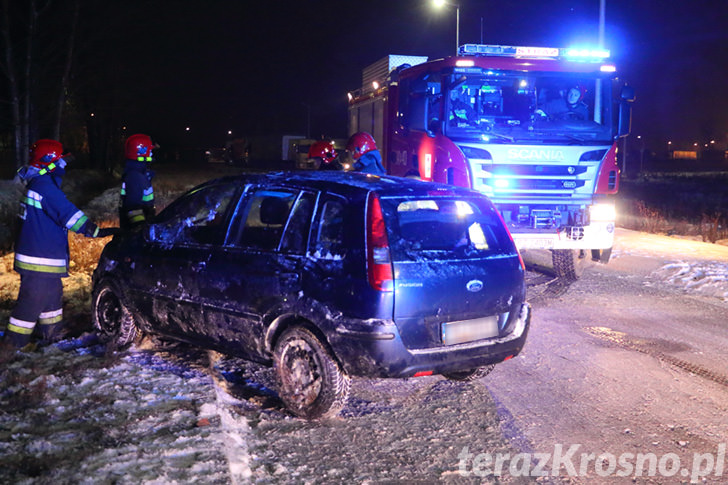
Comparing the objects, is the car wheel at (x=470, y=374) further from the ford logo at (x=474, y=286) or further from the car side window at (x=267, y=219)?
the car side window at (x=267, y=219)

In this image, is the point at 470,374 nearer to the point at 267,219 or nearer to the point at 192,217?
the point at 267,219

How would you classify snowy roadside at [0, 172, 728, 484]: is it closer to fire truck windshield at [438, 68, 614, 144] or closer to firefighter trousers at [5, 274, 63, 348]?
firefighter trousers at [5, 274, 63, 348]

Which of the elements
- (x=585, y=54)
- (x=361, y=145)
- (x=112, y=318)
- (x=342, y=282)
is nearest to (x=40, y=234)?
(x=112, y=318)

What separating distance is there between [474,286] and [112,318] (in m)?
3.47

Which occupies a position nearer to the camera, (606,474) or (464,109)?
(606,474)

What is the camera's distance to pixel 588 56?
1009cm

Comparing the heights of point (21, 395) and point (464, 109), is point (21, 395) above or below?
below

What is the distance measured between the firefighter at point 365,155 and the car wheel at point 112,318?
395cm

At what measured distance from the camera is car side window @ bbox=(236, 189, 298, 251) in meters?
5.12

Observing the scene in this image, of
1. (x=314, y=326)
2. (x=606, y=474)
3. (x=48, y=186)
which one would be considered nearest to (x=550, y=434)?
(x=606, y=474)

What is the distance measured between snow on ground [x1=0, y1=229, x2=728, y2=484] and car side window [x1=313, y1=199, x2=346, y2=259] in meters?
1.19

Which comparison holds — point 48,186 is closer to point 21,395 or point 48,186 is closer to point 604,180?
point 21,395

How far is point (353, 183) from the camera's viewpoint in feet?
16.2

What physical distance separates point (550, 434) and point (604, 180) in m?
5.89
